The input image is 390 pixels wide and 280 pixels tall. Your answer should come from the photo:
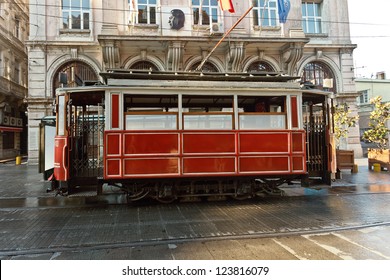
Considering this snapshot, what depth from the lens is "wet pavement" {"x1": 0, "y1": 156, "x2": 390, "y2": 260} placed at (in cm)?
424

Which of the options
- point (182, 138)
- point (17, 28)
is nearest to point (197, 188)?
point (182, 138)

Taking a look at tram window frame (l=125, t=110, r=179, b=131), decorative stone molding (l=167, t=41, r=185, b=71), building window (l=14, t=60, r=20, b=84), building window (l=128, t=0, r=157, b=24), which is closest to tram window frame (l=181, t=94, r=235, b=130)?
tram window frame (l=125, t=110, r=179, b=131)

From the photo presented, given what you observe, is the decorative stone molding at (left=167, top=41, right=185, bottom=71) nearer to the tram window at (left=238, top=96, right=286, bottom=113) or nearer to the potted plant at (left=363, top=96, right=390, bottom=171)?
the tram window at (left=238, top=96, right=286, bottom=113)

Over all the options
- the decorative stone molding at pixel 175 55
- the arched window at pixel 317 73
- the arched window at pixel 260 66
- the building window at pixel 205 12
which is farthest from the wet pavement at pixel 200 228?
the building window at pixel 205 12

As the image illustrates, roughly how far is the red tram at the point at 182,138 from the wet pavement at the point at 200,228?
0.65 m

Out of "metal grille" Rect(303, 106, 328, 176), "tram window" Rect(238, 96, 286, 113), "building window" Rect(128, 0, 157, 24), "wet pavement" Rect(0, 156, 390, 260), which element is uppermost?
"building window" Rect(128, 0, 157, 24)

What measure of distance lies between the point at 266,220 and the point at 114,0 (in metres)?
16.7

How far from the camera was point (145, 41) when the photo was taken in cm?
1583

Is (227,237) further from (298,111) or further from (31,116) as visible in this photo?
(31,116)

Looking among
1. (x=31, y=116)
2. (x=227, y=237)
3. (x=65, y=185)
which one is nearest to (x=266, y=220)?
(x=227, y=237)

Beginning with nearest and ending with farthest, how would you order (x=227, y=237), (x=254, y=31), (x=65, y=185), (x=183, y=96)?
1. (x=227, y=237)
2. (x=65, y=185)
3. (x=183, y=96)
4. (x=254, y=31)

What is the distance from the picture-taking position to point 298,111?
736 cm

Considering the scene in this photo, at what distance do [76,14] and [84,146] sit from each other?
538 inches

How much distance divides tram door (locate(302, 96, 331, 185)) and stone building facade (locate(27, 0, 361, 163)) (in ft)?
31.9
